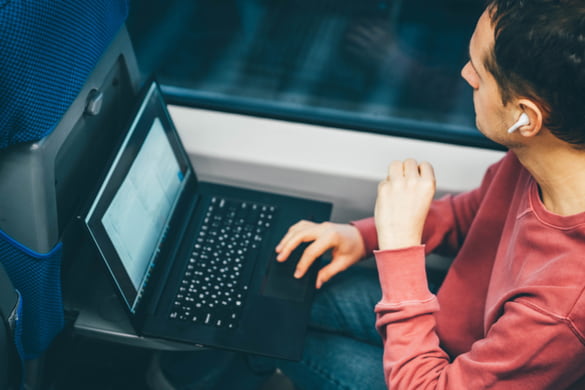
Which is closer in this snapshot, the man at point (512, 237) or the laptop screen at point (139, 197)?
the man at point (512, 237)

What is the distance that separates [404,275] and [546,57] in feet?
1.40

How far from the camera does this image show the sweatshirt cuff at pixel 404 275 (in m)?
0.96

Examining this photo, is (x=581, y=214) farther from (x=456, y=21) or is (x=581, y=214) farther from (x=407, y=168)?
(x=456, y=21)

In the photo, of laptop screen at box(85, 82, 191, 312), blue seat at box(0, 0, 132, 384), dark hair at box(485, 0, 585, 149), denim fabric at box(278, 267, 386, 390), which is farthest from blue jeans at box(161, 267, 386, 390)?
dark hair at box(485, 0, 585, 149)

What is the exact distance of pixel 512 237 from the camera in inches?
38.1

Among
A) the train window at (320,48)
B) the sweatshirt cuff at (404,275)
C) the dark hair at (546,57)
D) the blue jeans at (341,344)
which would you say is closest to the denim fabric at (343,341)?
the blue jeans at (341,344)

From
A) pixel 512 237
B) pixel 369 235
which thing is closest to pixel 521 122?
pixel 512 237

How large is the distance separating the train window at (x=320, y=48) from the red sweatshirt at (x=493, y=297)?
1.31 m

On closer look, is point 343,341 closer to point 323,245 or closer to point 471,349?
point 323,245

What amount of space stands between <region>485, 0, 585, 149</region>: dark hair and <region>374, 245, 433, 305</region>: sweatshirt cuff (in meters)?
0.32

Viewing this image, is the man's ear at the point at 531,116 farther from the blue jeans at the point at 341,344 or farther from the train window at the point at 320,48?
the train window at the point at 320,48

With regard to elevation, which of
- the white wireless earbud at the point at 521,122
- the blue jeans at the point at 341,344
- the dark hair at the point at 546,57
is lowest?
the blue jeans at the point at 341,344

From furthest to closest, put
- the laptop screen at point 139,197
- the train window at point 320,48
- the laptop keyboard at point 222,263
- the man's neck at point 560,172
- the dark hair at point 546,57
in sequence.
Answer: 1. the train window at point 320,48
2. the laptop keyboard at point 222,263
3. the laptop screen at point 139,197
4. the man's neck at point 560,172
5. the dark hair at point 546,57

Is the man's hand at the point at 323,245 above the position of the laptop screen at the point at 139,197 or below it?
below
